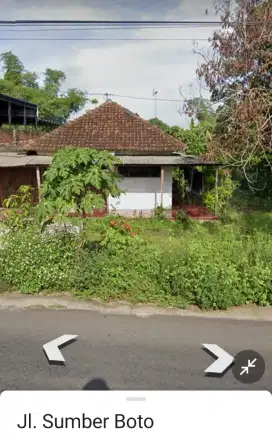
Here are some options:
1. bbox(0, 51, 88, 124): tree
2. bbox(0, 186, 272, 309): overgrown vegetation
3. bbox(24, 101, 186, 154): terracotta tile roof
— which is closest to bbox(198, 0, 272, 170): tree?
bbox(0, 186, 272, 309): overgrown vegetation

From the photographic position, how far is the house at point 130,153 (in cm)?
1266

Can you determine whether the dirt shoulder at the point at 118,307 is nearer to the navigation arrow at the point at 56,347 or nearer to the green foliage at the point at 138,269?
the green foliage at the point at 138,269

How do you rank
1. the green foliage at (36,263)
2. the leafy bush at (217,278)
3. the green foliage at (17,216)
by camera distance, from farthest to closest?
the green foliage at (17,216) < the green foliage at (36,263) < the leafy bush at (217,278)

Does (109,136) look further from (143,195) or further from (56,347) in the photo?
(56,347)

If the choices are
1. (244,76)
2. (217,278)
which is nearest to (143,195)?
(244,76)

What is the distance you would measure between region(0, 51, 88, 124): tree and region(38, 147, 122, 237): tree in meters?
33.6

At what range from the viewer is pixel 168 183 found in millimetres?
13047

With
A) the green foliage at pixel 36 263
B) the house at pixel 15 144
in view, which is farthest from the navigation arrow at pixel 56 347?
the house at pixel 15 144

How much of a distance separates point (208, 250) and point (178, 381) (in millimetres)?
2731

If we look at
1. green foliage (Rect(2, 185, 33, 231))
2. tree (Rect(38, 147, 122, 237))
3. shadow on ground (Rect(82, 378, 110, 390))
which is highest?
tree (Rect(38, 147, 122, 237))

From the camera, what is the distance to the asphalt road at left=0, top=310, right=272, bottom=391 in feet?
10.4

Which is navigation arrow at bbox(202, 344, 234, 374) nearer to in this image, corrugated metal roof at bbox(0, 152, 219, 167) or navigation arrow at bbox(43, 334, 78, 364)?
navigation arrow at bbox(43, 334, 78, 364)

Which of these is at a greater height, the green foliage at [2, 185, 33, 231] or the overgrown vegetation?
the green foliage at [2, 185, 33, 231]

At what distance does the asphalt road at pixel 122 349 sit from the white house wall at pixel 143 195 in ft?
28.5
